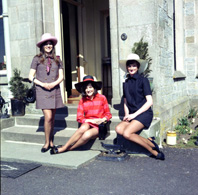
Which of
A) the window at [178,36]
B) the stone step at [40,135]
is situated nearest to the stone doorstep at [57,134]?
the stone step at [40,135]

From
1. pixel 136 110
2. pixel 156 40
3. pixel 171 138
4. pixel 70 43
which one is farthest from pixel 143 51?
pixel 70 43

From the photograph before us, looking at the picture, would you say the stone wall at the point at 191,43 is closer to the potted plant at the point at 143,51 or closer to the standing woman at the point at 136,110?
the potted plant at the point at 143,51

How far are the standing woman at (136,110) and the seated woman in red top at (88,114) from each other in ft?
1.36

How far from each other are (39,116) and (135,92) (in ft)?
9.41

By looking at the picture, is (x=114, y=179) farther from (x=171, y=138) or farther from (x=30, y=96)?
(x=30, y=96)

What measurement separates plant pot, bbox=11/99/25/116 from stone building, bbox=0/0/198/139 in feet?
2.31

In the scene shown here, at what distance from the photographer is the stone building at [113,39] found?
5.97 metres

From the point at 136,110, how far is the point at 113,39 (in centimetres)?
214

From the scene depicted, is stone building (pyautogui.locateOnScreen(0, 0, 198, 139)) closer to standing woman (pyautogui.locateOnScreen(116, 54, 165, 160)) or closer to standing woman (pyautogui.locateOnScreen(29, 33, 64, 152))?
standing woman (pyautogui.locateOnScreen(116, 54, 165, 160))

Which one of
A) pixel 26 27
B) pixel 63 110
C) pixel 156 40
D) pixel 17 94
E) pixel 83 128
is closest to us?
pixel 83 128

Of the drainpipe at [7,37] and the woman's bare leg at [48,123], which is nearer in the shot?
the woman's bare leg at [48,123]

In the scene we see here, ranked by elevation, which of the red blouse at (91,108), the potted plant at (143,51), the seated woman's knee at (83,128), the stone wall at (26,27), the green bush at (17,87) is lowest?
the seated woman's knee at (83,128)

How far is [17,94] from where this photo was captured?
6801 millimetres

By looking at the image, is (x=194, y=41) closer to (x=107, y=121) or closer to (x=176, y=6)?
(x=176, y=6)
